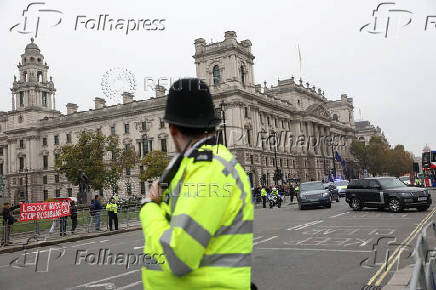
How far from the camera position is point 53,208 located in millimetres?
18453

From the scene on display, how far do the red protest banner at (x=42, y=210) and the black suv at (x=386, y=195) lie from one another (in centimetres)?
1425

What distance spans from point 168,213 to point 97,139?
159 ft

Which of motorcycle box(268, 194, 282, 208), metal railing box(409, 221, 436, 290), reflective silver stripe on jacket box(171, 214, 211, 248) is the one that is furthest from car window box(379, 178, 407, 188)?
reflective silver stripe on jacket box(171, 214, 211, 248)

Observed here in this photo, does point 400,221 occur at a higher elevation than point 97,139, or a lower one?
lower

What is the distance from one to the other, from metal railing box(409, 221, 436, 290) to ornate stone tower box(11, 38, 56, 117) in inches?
3054

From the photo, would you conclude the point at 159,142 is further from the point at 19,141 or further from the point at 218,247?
the point at 218,247

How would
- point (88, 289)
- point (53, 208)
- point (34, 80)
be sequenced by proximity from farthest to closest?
point (34, 80), point (53, 208), point (88, 289)

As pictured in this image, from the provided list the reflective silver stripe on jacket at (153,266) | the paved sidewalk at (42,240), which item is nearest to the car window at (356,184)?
the paved sidewalk at (42,240)

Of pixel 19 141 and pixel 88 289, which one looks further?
pixel 19 141

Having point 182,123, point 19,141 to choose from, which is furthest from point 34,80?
point 182,123

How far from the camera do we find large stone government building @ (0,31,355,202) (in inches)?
2229

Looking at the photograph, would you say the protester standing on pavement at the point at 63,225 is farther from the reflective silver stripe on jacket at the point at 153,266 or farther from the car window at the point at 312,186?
the reflective silver stripe on jacket at the point at 153,266

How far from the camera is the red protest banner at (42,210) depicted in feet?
56.3

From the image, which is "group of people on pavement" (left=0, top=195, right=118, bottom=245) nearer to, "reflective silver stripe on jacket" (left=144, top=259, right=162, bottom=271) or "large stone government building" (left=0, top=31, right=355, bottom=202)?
"reflective silver stripe on jacket" (left=144, top=259, right=162, bottom=271)
